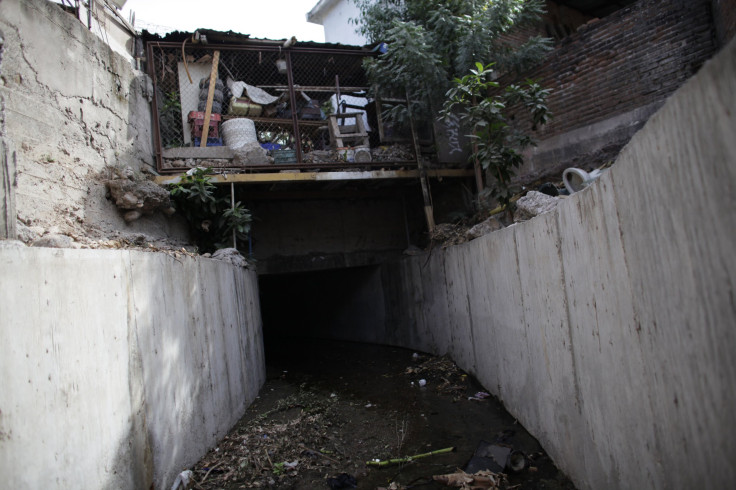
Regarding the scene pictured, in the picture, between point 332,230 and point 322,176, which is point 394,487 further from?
point 332,230

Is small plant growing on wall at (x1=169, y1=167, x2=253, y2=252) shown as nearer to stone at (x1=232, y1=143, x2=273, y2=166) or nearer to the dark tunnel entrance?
stone at (x1=232, y1=143, x2=273, y2=166)

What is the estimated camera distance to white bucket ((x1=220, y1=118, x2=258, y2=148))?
8352 mm

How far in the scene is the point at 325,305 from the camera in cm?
1330

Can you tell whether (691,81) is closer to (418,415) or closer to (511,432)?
(511,432)

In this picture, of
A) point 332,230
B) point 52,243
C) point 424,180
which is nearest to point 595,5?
point 424,180

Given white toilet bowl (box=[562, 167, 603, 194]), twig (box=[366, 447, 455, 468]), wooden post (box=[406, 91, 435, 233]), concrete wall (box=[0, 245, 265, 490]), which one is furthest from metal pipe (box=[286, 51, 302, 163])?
twig (box=[366, 447, 455, 468])

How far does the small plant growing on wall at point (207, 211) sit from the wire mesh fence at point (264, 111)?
49cm

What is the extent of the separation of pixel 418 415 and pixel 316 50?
707 cm

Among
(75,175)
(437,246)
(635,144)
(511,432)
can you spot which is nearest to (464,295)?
(437,246)

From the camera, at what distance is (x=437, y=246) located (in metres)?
8.09

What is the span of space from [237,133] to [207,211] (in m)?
1.57

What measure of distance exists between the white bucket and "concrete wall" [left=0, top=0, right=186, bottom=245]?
177cm

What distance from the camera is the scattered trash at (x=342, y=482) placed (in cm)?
370

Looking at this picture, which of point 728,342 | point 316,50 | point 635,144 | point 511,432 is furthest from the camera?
point 316,50
